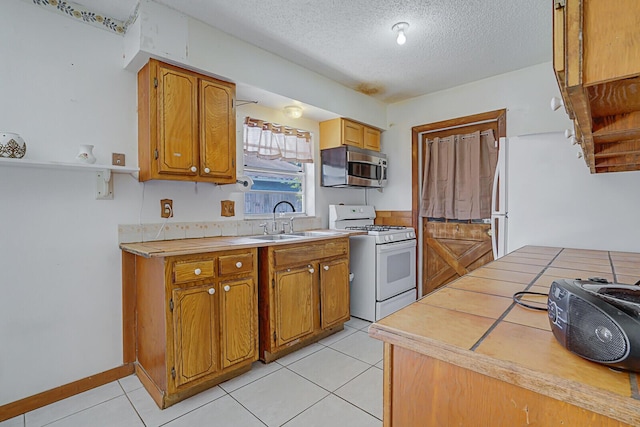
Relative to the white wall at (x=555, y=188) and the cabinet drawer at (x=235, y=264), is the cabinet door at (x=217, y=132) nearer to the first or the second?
the cabinet drawer at (x=235, y=264)

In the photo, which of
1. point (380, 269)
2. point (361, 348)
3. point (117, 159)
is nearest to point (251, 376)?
point (361, 348)

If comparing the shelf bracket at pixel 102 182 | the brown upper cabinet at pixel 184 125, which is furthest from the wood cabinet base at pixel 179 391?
the brown upper cabinet at pixel 184 125

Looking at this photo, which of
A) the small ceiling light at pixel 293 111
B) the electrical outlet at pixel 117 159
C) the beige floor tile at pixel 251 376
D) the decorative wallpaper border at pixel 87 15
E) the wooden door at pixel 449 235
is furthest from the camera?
the wooden door at pixel 449 235

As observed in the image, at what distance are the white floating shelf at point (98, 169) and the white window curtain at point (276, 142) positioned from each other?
3.61ft

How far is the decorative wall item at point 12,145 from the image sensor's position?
Result: 5.44 feet

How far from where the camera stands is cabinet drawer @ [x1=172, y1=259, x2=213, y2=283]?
1819mm

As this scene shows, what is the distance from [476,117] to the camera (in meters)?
3.33

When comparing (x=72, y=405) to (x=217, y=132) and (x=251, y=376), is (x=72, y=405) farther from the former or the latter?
(x=217, y=132)

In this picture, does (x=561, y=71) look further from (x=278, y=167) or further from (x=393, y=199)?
(x=393, y=199)

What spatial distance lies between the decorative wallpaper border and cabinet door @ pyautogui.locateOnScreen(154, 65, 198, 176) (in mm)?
465

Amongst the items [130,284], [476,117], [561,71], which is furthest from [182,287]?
[476,117]

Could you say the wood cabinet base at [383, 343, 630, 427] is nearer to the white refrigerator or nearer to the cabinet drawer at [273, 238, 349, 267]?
the cabinet drawer at [273, 238, 349, 267]

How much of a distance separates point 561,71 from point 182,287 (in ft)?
6.37

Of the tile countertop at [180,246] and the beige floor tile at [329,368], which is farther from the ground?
the tile countertop at [180,246]
